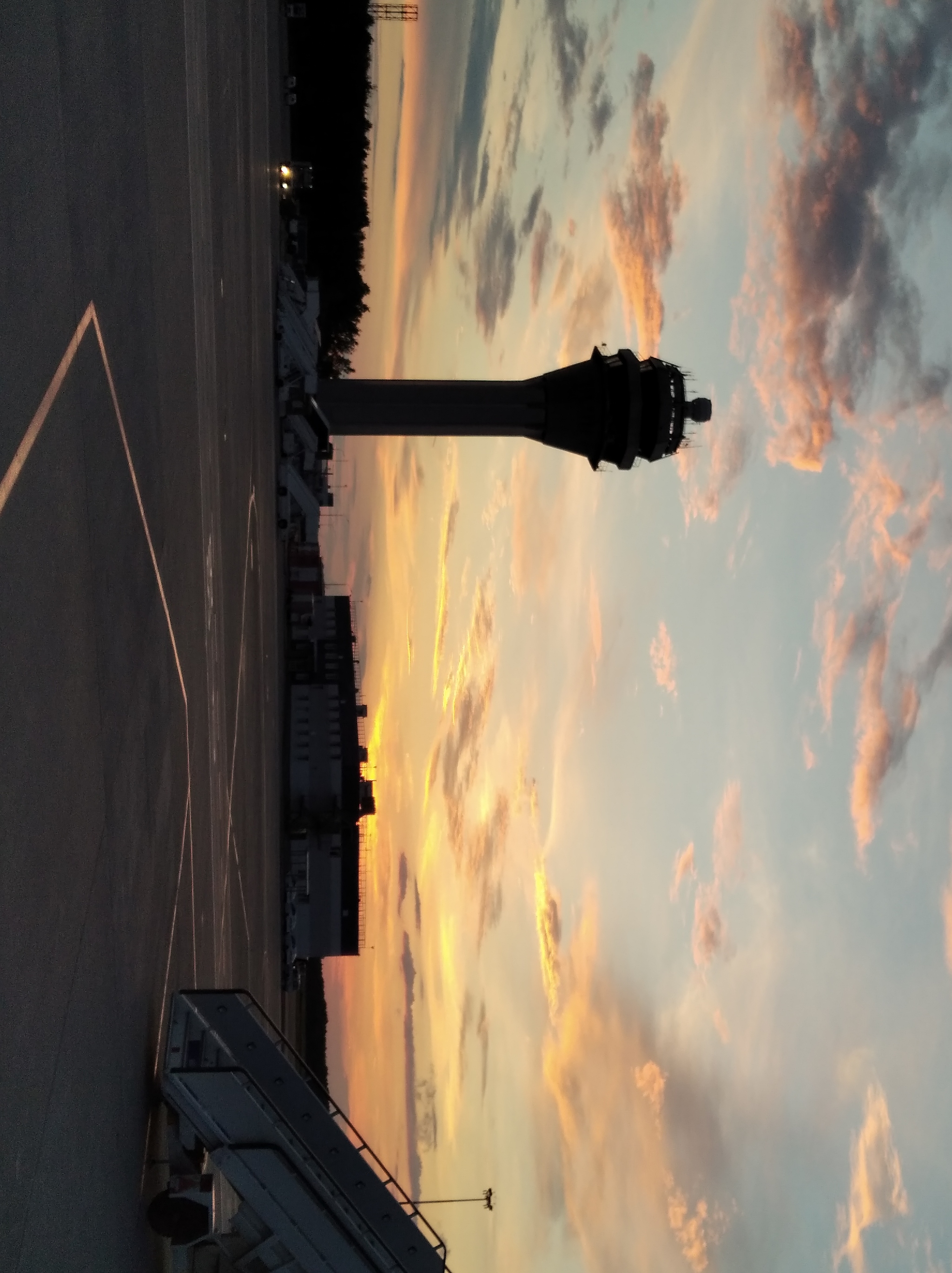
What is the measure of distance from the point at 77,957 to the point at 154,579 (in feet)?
22.5

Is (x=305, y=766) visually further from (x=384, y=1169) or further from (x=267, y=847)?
(x=384, y=1169)

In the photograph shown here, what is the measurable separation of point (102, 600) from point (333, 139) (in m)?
88.8

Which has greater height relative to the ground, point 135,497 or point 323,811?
point 323,811

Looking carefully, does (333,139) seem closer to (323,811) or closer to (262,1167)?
(323,811)

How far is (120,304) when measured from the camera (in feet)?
44.7

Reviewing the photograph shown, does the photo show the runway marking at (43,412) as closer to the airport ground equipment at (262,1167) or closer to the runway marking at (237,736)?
the airport ground equipment at (262,1167)

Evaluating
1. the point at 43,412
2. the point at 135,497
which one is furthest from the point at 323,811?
Answer: the point at 43,412

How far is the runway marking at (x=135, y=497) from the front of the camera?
363 inches

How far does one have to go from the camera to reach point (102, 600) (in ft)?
40.1

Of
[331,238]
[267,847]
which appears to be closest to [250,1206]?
[267,847]

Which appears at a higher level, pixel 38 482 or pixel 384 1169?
pixel 38 482

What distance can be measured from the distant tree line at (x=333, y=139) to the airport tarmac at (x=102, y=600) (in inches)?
2507

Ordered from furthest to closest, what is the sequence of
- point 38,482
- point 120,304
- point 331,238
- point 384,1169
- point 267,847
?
point 331,238 < point 267,847 < point 384,1169 < point 120,304 < point 38,482

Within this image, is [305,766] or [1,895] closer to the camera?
[1,895]
